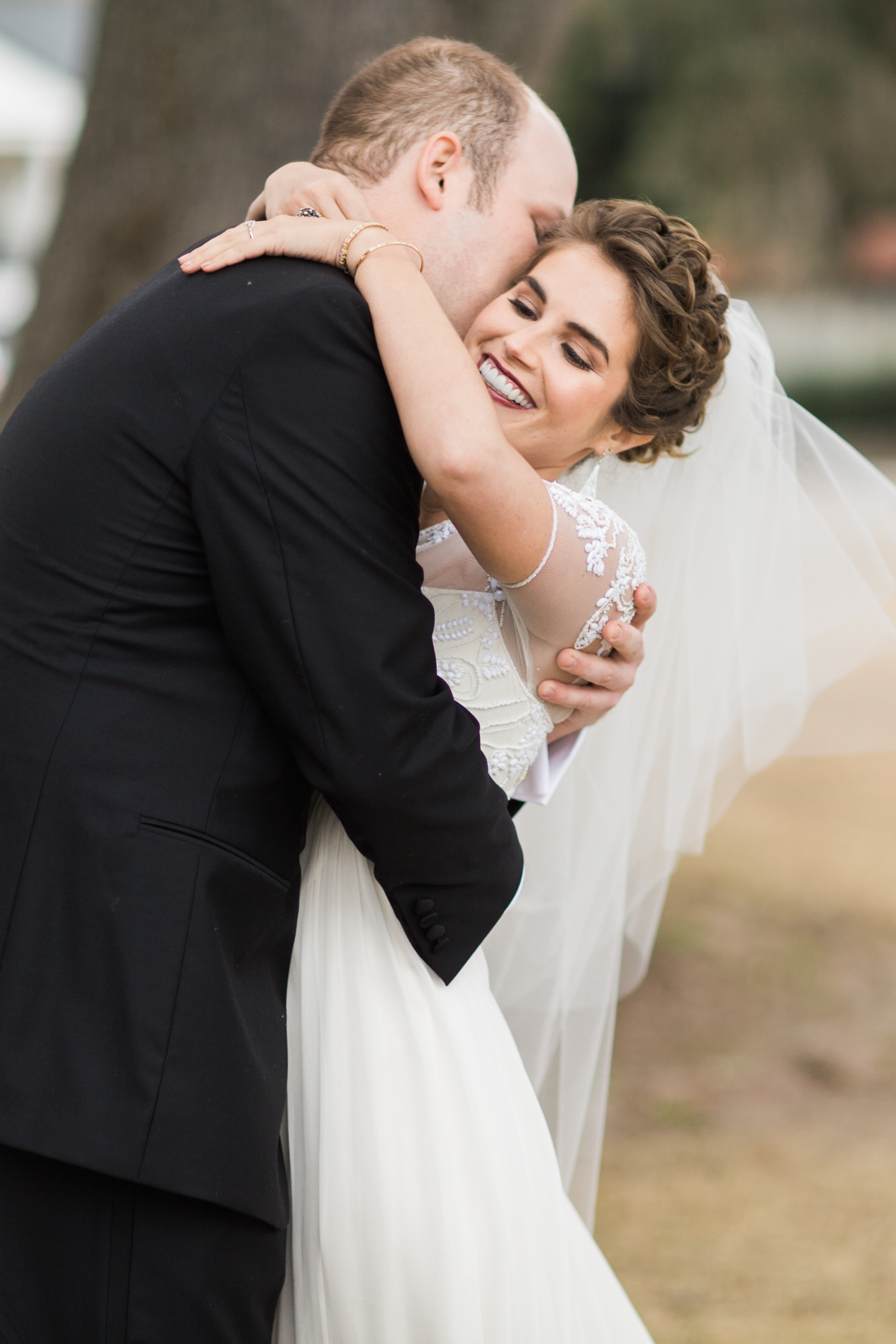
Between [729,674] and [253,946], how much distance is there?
1.40 meters

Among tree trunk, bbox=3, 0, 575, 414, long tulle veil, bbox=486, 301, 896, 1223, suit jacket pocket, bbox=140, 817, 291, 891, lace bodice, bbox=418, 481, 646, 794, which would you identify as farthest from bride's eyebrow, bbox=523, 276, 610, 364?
tree trunk, bbox=3, 0, 575, 414

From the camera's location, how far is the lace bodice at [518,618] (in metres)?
1.97

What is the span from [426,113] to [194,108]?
8.10 ft

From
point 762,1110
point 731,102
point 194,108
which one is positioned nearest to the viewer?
point 194,108

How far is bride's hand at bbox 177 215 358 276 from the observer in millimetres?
1680

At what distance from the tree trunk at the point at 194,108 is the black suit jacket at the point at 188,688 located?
9.00 ft

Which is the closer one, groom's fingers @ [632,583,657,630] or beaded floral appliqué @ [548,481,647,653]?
beaded floral appliqué @ [548,481,647,653]

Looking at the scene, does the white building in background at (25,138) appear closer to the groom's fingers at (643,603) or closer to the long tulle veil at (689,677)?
the long tulle veil at (689,677)

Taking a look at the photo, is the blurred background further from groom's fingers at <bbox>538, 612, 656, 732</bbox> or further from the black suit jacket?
the black suit jacket

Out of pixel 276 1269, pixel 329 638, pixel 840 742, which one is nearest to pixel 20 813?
pixel 329 638

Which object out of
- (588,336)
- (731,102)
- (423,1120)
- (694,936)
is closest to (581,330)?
(588,336)

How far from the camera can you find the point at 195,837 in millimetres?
1629

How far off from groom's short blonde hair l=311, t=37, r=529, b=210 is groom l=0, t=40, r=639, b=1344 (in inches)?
21.3

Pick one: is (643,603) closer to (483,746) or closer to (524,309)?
(483,746)
